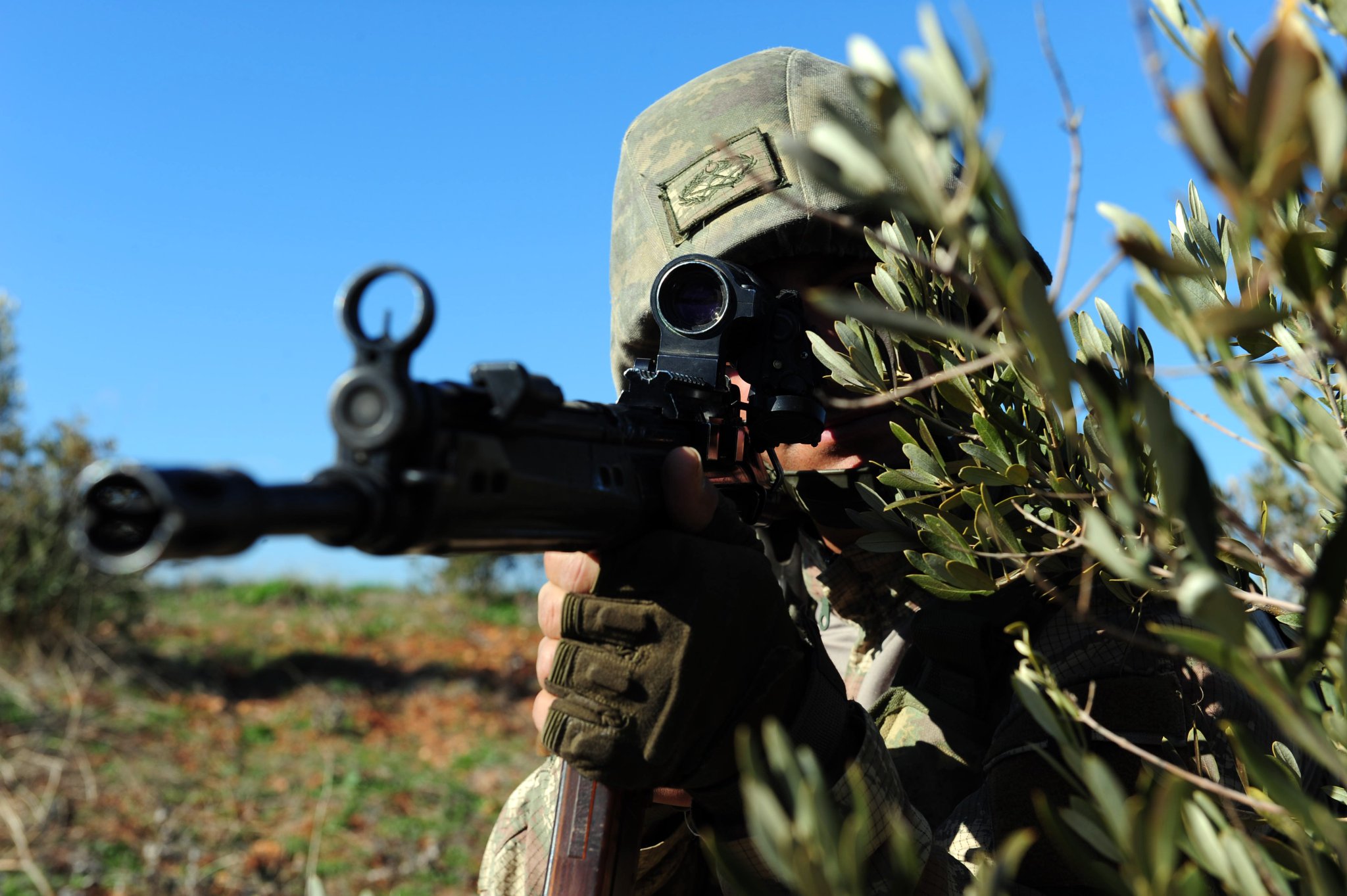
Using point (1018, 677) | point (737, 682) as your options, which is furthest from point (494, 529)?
point (1018, 677)

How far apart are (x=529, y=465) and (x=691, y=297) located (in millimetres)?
901

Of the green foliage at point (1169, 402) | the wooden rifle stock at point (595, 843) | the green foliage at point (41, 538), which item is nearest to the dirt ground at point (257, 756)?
the green foliage at point (41, 538)

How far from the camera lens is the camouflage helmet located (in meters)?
2.75


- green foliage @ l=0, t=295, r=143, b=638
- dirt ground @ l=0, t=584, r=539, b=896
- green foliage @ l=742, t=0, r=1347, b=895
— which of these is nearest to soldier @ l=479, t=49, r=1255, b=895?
green foliage @ l=742, t=0, r=1347, b=895

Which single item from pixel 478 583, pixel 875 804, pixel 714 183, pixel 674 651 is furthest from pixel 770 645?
pixel 478 583

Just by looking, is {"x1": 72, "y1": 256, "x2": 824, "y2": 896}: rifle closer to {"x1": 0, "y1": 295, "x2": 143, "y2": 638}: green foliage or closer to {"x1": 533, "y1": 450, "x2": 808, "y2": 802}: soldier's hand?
{"x1": 533, "y1": 450, "x2": 808, "y2": 802}: soldier's hand

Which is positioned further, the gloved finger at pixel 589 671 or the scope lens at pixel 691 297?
the scope lens at pixel 691 297

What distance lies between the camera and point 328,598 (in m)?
15.8

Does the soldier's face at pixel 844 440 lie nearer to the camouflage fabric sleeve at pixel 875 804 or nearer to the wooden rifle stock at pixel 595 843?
the camouflage fabric sleeve at pixel 875 804

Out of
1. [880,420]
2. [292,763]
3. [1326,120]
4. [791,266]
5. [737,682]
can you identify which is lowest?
[292,763]

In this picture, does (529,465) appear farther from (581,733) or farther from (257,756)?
(257,756)

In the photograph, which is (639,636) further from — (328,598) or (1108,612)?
(328,598)

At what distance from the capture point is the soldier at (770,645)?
5.08ft

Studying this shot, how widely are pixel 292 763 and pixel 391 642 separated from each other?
474 centimetres
